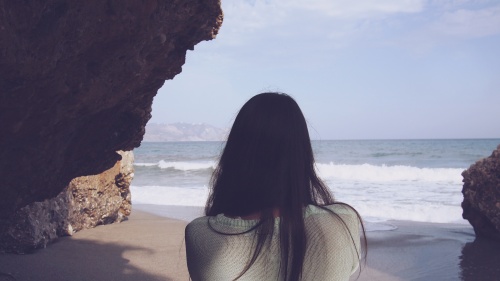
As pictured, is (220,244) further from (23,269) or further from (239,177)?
(23,269)

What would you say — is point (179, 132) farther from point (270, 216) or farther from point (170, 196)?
point (270, 216)

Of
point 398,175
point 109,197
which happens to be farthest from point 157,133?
point 109,197

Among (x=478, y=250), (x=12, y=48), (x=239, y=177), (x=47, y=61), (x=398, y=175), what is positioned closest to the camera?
(x=239, y=177)

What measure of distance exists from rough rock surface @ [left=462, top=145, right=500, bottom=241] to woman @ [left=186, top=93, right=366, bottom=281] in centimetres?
600

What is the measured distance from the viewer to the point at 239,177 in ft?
5.00

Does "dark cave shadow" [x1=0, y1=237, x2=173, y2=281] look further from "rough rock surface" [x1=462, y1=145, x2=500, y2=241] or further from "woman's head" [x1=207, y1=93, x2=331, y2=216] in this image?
"rough rock surface" [x1=462, y1=145, x2=500, y2=241]

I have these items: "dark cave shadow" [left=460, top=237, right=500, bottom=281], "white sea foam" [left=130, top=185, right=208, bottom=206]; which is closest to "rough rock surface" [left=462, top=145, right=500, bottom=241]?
"dark cave shadow" [left=460, top=237, right=500, bottom=281]

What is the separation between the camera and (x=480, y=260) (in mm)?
5926

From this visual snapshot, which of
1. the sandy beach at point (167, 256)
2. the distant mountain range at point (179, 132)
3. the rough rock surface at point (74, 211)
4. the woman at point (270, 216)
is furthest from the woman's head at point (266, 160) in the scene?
the distant mountain range at point (179, 132)

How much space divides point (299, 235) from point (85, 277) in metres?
A: 3.74

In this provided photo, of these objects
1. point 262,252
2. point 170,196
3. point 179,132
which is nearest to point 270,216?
point 262,252

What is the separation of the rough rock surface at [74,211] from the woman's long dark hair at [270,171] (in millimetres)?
4144

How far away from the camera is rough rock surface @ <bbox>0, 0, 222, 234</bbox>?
2.26m

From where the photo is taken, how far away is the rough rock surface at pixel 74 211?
5.02 meters
